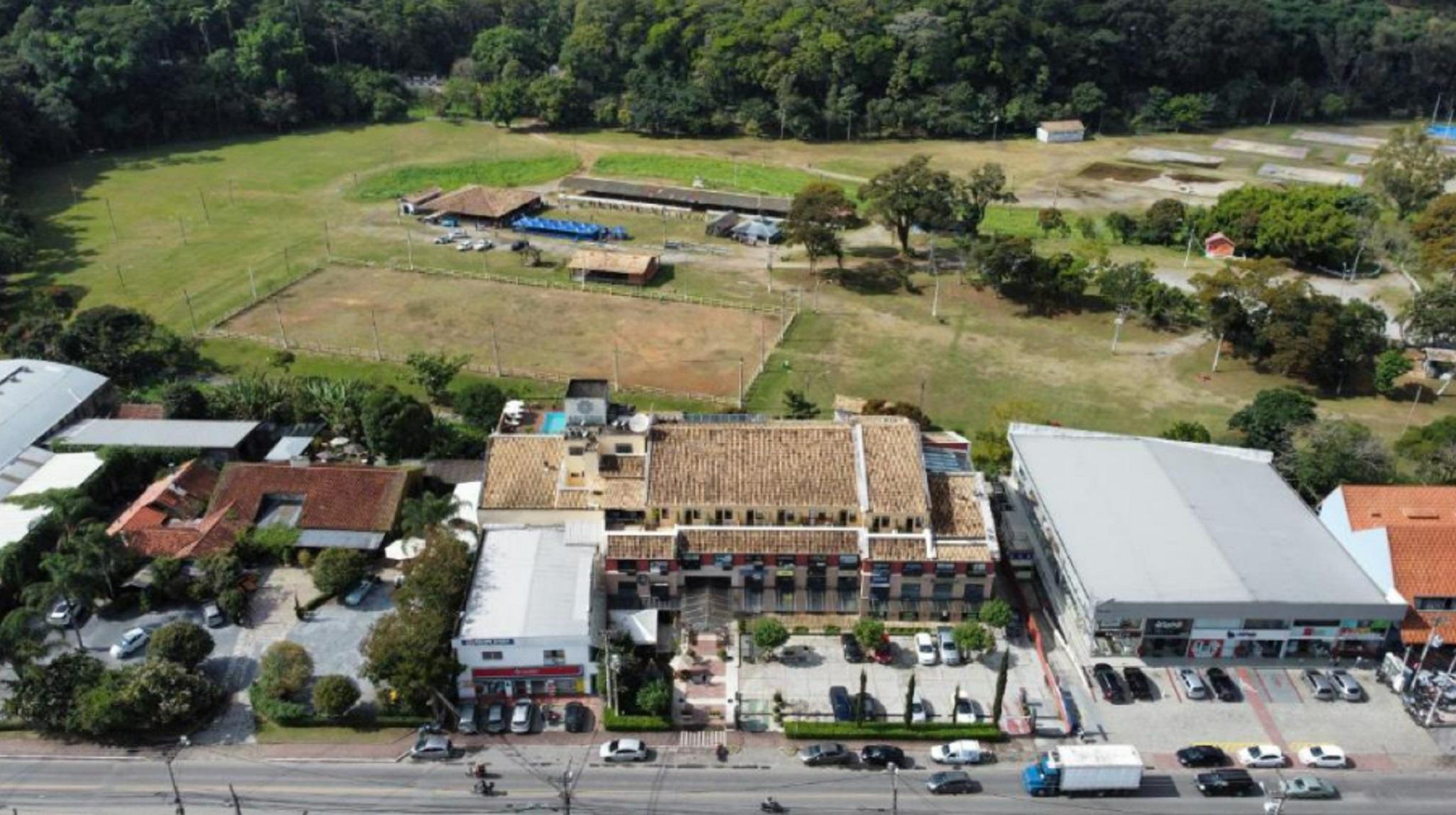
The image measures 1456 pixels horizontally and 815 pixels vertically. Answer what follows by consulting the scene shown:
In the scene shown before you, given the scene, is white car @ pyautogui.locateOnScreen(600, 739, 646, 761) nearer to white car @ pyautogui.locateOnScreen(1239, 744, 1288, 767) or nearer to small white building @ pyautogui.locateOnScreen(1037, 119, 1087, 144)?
white car @ pyautogui.locateOnScreen(1239, 744, 1288, 767)

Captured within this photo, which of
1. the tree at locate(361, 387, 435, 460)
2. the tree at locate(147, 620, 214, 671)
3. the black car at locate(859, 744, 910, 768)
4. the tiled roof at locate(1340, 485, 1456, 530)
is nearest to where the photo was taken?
the black car at locate(859, 744, 910, 768)

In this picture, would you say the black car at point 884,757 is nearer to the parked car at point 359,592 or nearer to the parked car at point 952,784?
the parked car at point 952,784

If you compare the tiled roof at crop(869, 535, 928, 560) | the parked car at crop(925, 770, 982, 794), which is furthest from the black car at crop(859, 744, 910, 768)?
the tiled roof at crop(869, 535, 928, 560)

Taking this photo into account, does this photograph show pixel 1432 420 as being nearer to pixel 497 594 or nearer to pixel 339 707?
pixel 497 594

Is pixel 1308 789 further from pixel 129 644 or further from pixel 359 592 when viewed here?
pixel 129 644

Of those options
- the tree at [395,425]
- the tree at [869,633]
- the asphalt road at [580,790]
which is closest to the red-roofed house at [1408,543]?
the asphalt road at [580,790]

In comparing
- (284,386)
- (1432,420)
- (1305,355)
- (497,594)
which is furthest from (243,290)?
(1432,420)

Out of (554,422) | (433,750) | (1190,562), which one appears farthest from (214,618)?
(1190,562)
